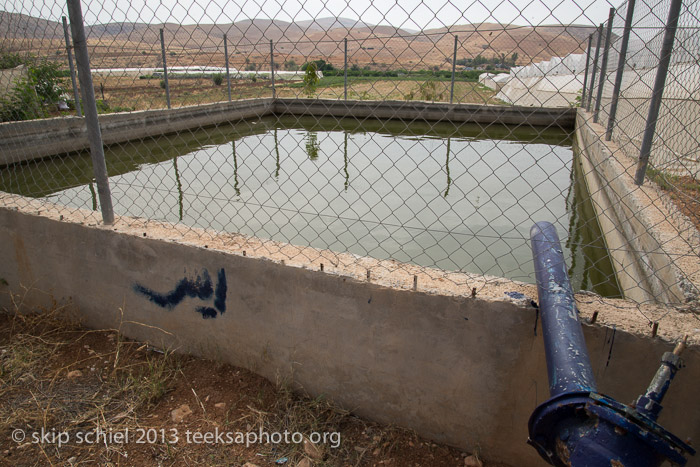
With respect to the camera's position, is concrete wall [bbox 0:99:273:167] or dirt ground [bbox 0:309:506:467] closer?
dirt ground [bbox 0:309:506:467]

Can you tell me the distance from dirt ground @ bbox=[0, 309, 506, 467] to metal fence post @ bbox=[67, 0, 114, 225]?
786 millimetres

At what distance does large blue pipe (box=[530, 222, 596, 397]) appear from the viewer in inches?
48.2

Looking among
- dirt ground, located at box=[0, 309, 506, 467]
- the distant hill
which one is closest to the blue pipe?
dirt ground, located at box=[0, 309, 506, 467]

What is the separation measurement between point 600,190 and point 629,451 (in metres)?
4.33

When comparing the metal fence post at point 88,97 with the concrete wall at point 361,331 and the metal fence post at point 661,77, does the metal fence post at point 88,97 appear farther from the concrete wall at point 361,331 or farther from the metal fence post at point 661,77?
the metal fence post at point 661,77

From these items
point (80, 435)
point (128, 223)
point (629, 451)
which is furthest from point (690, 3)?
point (80, 435)

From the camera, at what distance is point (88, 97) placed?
84.7 inches

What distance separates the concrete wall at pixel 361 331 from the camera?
5.17ft

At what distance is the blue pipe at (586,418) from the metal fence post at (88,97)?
2.16 m

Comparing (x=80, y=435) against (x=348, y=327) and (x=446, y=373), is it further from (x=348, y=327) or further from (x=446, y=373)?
(x=446, y=373)

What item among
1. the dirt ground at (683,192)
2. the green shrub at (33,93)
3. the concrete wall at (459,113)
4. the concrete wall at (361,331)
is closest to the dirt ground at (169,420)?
the concrete wall at (361,331)

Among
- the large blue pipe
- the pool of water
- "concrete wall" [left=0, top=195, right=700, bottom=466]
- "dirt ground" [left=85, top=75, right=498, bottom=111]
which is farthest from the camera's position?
"dirt ground" [left=85, top=75, right=498, bottom=111]

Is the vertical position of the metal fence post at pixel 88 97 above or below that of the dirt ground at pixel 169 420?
above

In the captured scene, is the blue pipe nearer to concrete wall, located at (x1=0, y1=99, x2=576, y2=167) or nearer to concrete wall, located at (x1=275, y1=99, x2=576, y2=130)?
concrete wall, located at (x1=0, y1=99, x2=576, y2=167)
